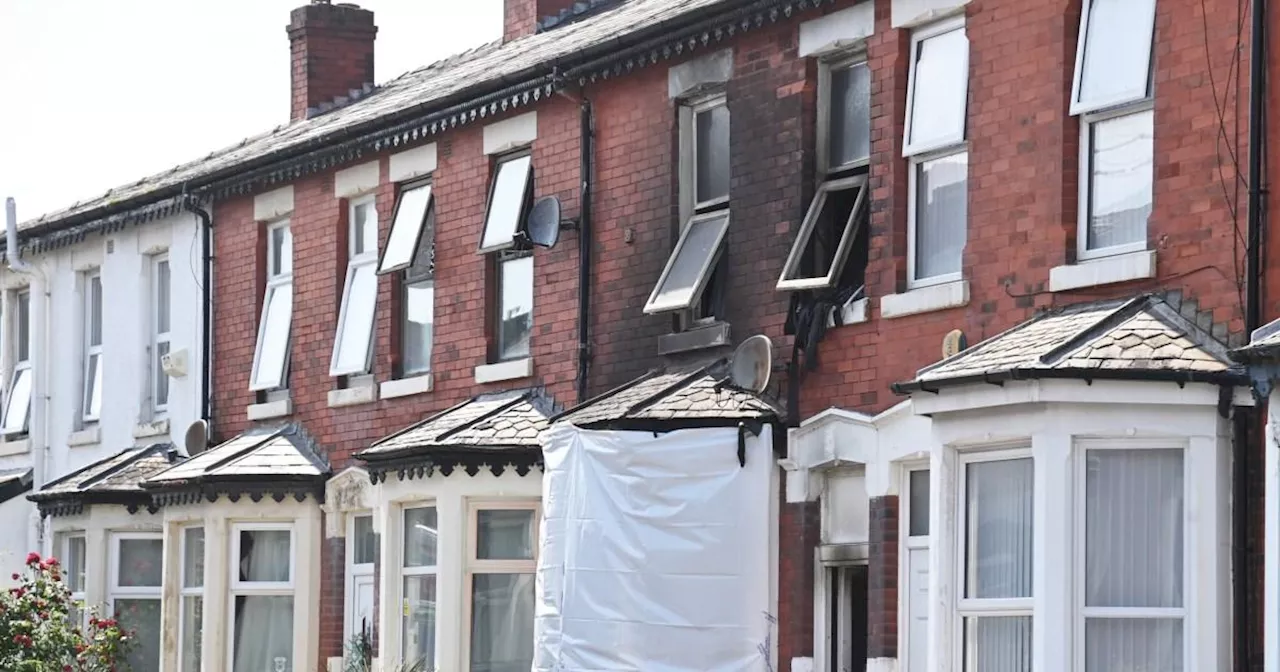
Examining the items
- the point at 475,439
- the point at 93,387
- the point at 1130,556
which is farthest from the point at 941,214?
the point at 93,387

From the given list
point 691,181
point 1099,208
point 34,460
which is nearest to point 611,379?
point 691,181

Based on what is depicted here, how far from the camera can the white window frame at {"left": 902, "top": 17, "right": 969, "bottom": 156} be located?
54.8ft

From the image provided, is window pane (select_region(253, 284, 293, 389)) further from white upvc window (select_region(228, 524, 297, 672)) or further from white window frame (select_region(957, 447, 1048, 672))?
white window frame (select_region(957, 447, 1048, 672))

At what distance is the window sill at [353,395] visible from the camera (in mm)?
23438

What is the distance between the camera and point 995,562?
1531 cm

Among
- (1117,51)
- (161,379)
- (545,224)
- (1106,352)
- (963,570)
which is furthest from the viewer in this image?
(161,379)

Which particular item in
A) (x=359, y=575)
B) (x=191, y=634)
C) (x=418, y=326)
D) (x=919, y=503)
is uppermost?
(x=418, y=326)

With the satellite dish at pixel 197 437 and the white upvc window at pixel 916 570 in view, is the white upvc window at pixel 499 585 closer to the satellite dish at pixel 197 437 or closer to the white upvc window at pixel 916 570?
the white upvc window at pixel 916 570

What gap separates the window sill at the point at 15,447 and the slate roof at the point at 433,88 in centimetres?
255

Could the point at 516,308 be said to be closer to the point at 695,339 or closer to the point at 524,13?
the point at 695,339

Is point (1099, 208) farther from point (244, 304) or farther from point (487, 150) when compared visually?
point (244, 304)

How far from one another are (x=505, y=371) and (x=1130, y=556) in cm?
794

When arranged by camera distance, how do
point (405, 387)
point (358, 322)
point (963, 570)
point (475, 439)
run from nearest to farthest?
point (963, 570)
point (475, 439)
point (405, 387)
point (358, 322)

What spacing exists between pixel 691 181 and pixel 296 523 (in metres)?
6.31
